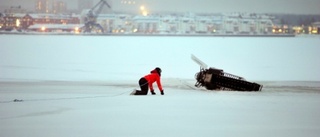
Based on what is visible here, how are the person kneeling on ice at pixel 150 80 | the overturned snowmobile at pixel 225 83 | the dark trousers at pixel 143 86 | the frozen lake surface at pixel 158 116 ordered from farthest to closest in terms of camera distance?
the overturned snowmobile at pixel 225 83
the dark trousers at pixel 143 86
the person kneeling on ice at pixel 150 80
the frozen lake surface at pixel 158 116

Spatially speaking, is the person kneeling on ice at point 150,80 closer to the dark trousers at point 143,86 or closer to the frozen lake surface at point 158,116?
the dark trousers at point 143,86

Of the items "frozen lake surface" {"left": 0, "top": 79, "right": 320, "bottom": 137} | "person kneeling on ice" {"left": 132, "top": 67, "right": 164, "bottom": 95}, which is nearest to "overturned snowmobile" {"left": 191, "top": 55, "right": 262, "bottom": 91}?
"frozen lake surface" {"left": 0, "top": 79, "right": 320, "bottom": 137}

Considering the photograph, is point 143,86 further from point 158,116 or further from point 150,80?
point 158,116

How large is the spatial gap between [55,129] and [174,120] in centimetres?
252

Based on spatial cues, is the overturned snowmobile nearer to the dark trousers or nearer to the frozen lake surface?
the frozen lake surface

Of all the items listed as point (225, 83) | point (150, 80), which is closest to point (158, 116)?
point (150, 80)

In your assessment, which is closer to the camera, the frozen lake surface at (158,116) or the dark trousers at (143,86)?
the frozen lake surface at (158,116)

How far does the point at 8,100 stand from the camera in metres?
13.8

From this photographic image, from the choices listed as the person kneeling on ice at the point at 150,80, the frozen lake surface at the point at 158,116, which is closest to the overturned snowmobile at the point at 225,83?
the frozen lake surface at the point at 158,116

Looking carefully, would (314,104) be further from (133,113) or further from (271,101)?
(133,113)

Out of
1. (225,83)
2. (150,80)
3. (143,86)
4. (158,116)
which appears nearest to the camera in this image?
(158,116)

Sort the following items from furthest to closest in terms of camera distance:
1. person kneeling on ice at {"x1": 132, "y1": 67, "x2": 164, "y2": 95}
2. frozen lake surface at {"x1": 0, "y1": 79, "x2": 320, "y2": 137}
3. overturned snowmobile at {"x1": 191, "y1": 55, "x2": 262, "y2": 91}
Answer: overturned snowmobile at {"x1": 191, "y1": 55, "x2": 262, "y2": 91} < person kneeling on ice at {"x1": 132, "y1": 67, "x2": 164, "y2": 95} < frozen lake surface at {"x1": 0, "y1": 79, "x2": 320, "y2": 137}

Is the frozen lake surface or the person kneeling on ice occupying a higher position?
the person kneeling on ice

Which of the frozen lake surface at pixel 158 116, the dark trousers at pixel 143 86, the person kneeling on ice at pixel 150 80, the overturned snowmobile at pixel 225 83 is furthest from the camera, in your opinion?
the overturned snowmobile at pixel 225 83
